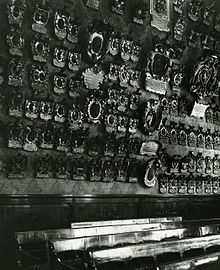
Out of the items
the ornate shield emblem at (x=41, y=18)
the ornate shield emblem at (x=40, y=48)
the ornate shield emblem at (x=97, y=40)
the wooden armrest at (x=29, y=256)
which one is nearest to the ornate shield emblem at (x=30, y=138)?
the ornate shield emblem at (x=40, y=48)

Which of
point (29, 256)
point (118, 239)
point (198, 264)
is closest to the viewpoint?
point (198, 264)

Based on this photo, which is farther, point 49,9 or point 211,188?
point 211,188

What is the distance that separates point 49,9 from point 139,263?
4.18 meters

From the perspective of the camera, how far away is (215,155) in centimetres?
995

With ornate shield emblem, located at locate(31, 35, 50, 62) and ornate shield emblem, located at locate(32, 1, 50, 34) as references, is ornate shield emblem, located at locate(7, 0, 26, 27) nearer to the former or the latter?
ornate shield emblem, located at locate(32, 1, 50, 34)

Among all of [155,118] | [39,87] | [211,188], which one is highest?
[39,87]

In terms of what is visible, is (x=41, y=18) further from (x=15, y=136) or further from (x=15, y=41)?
(x=15, y=136)

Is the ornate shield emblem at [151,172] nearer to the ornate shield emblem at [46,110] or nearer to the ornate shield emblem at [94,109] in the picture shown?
the ornate shield emblem at [94,109]

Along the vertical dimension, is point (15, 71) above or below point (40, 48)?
below

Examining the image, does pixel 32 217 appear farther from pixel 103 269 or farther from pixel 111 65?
pixel 111 65

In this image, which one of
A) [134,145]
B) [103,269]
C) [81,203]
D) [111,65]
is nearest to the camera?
[103,269]

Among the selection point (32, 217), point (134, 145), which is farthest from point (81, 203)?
point (134, 145)

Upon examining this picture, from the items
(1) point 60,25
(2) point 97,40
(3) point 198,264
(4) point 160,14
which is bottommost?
(3) point 198,264

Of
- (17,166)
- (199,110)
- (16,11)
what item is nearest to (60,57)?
(16,11)
